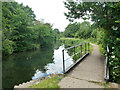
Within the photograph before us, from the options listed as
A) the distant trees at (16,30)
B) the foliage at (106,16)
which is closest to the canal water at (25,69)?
the distant trees at (16,30)

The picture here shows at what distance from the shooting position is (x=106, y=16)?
3959 mm

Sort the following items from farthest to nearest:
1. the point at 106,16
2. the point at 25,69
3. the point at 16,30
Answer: the point at 16,30 → the point at 25,69 → the point at 106,16

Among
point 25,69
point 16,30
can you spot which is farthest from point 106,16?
point 16,30

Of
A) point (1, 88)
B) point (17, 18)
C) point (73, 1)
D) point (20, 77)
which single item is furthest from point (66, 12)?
point (17, 18)

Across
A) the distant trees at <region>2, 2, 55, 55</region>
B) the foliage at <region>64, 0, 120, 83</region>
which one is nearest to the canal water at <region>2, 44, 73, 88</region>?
the distant trees at <region>2, 2, 55, 55</region>

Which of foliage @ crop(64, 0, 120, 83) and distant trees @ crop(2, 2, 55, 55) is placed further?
distant trees @ crop(2, 2, 55, 55)

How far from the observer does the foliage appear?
3002mm

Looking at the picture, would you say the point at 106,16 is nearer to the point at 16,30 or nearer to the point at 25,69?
the point at 25,69

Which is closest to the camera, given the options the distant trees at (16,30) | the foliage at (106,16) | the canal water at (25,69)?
the foliage at (106,16)

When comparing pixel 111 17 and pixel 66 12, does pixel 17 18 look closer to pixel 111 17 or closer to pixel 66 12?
pixel 66 12

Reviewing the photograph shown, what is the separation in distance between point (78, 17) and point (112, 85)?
4.57 m

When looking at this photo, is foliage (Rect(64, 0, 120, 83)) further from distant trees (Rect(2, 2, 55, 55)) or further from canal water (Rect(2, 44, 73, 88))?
distant trees (Rect(2, 2, 55, 55))

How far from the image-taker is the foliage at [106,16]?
3.00m

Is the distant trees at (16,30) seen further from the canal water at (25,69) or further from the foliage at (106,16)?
the foliage at (106,16)
